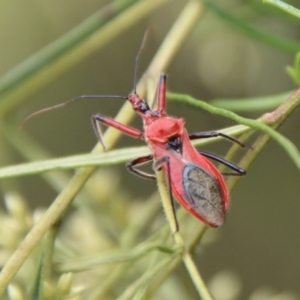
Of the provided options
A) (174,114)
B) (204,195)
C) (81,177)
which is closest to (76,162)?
(81,177)

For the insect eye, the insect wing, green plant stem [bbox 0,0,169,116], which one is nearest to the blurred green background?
green plant stem [bbox 0,0,169,116]

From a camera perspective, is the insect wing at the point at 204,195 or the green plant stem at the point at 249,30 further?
the green plant stem at the point at 249,30

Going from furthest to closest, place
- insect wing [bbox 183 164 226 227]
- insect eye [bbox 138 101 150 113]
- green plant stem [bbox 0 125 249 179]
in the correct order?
insect eye [bbox 138 101 150 113], insect wing [bbox 183 164 226 227], green plant stem [bbox 0 125 249 179]

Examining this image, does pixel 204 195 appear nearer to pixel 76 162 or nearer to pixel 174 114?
pixel 76 162

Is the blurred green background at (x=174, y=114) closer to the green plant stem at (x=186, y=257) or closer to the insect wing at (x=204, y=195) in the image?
the insect wing at (x=204, y=195)

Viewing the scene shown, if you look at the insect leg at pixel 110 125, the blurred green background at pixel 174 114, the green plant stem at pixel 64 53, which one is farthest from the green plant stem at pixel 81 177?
the blurred green background at pixel 174 114

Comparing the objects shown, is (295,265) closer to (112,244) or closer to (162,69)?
(112,244)

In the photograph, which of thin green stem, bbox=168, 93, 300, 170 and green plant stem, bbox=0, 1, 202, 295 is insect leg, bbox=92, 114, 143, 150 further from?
thin green stem, bbox=168, 93, 300, 170

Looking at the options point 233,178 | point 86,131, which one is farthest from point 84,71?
point 233,178
